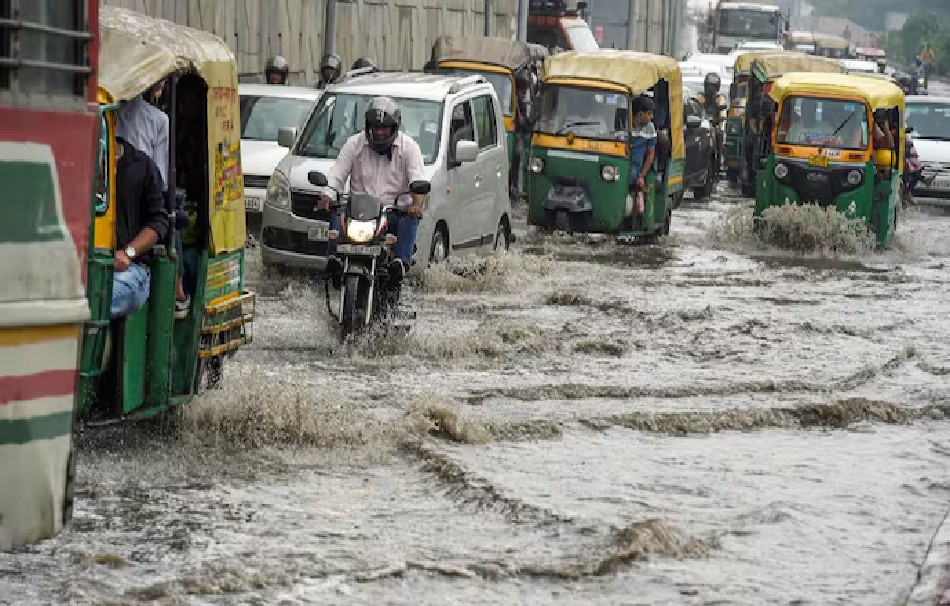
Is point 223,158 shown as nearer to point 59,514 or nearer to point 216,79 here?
point 216,79

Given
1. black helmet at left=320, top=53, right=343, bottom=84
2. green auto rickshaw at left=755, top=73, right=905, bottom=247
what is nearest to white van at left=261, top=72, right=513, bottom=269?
green auto rickshaw at left=755, top=73, right=905, bottom=247

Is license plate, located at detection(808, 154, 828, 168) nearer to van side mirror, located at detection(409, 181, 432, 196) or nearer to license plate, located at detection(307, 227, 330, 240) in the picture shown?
license plate, located at detection(307, 227, 330, 240)

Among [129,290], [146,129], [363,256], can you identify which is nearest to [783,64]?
[363,256]

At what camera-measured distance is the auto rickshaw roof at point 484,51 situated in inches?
979

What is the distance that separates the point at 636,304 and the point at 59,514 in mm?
10493

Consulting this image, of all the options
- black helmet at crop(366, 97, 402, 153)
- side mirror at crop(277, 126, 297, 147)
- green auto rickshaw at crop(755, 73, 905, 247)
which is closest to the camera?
black helmet at crop(366, 97, 402, 153)

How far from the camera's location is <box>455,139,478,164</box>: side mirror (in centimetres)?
1506

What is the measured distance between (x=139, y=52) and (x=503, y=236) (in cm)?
996

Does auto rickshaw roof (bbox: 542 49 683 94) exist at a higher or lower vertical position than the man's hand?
higher

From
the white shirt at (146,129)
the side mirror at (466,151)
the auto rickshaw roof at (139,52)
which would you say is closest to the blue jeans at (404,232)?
the side mirror at (466,151)

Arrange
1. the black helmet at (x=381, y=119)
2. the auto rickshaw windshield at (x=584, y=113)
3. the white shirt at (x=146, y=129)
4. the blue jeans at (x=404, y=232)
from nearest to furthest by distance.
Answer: the white shirt at (x=146, y=129), the black helmet at (x=381, y=119), the blue jeans at (x=404, y=232), the auto rickshaw windshield at (x=584, y=113)

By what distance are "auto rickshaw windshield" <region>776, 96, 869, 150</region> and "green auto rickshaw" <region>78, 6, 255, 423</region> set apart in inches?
517

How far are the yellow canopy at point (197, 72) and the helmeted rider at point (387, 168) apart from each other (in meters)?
3.29

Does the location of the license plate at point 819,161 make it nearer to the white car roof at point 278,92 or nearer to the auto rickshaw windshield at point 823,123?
the auto rickshaw windshield at point 823,123
